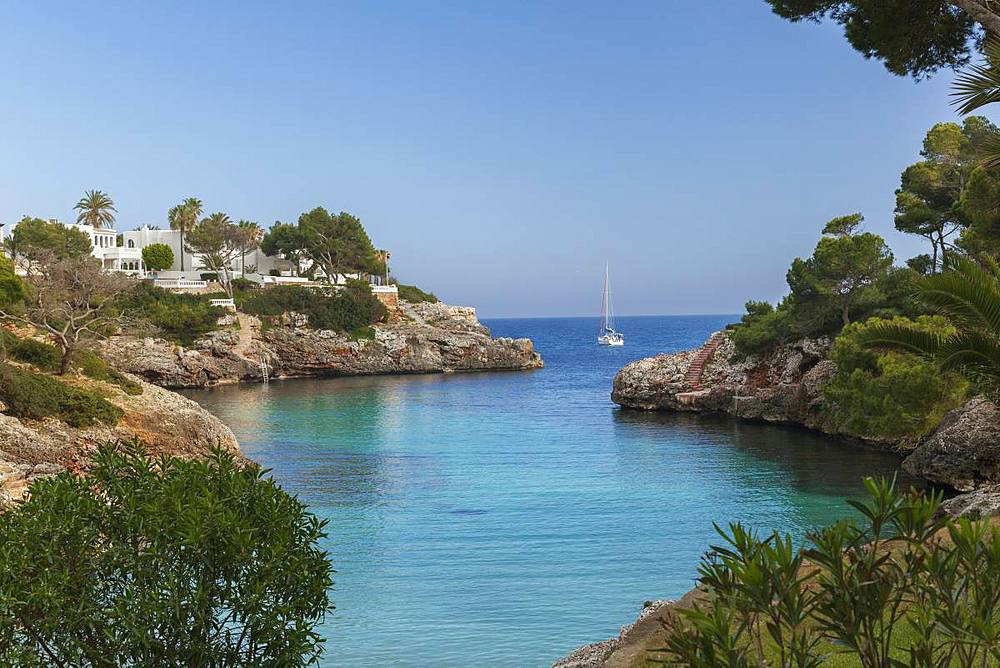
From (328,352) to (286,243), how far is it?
21.3m

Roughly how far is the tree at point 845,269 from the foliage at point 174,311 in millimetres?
47555

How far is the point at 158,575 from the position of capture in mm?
6160

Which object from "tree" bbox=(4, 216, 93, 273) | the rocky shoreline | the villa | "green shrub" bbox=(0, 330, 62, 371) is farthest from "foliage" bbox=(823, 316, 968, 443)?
"tree" bbox=(4, 216, 93, 273)

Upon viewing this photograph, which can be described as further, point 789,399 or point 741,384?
point 741,384

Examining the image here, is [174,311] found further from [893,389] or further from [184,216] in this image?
[893,389]

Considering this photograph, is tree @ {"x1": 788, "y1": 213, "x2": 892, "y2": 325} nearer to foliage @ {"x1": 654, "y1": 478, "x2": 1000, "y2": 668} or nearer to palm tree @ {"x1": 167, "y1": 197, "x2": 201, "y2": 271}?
foliage @ {"x1": 654, "y1": 478, "x2": 1000, "y2": 668}

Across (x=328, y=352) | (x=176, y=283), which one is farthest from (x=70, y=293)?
(x=176, y=283)

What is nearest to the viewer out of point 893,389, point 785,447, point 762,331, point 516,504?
point 516,504

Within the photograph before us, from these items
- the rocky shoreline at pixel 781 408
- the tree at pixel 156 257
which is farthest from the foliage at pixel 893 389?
the tree at pixel 156 257

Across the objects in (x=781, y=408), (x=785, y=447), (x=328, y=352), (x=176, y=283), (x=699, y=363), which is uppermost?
(x=176, y=283)

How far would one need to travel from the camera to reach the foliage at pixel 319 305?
7044 cm

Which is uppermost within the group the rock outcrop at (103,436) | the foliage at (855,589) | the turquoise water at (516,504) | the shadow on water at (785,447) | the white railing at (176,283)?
the white railing at (176,283)

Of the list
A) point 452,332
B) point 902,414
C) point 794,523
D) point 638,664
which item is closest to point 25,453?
point 638,664

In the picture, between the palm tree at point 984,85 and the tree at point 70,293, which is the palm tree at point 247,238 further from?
the palm tree at point 984,85
